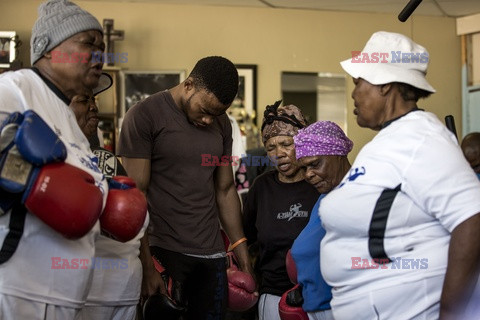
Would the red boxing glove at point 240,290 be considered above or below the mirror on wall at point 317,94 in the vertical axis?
below

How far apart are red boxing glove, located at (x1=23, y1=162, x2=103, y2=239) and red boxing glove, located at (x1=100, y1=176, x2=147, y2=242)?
0.53 ft

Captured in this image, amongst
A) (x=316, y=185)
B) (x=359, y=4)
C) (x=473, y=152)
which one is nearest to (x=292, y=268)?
(x=316, y=185)

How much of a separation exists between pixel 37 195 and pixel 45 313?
0.35 m

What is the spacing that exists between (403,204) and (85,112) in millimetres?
1551

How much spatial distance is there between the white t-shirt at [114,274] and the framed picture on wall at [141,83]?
3.93 m

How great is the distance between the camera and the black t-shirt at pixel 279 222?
2.97 meters

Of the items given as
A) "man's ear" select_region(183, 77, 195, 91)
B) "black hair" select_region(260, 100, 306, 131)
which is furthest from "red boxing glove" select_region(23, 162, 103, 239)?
"black hair" select_region(260, 100, 306, 131)

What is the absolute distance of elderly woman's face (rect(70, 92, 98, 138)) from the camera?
281 centimetres

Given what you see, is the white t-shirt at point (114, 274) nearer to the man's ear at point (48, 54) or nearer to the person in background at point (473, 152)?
the man's ear at point (48, 54)

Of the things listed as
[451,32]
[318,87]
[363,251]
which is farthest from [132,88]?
[363,251]

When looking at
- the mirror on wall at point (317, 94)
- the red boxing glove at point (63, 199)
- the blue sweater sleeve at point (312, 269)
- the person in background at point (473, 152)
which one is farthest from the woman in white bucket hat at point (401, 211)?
the mirror on wall at point (317, 94)

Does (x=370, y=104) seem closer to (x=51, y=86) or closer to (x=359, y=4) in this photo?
(x=51, y=86)

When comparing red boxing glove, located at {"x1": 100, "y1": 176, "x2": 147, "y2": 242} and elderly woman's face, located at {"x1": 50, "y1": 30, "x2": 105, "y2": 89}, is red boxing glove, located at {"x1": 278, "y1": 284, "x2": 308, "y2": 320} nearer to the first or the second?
red boxing glove, located at {"x1": 100, "y1": 176, "x2": 147, "y2": 242}

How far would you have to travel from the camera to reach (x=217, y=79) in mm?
2705
